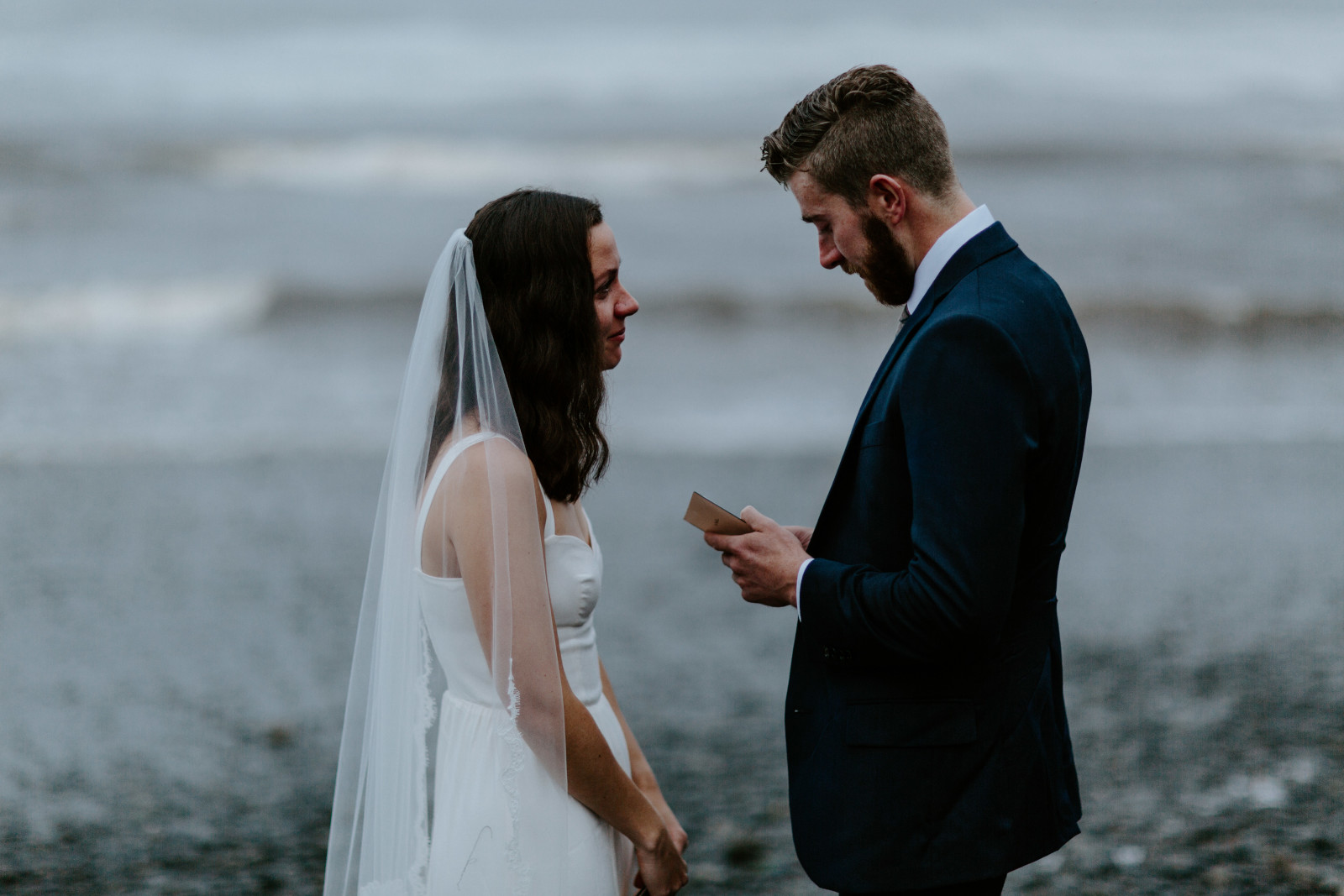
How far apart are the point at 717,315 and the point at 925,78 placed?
15344 mm

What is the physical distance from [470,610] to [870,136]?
3.93 feet

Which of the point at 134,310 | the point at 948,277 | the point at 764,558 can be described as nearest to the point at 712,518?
the point at 764,558

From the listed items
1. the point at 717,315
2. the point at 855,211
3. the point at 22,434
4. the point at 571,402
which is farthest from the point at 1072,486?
the point at 717,315

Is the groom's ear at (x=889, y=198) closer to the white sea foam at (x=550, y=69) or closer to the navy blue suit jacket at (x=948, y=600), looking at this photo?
the navy blue suit jacket at (x=948, y=600)

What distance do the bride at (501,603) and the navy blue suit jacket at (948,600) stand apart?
18.2 inches

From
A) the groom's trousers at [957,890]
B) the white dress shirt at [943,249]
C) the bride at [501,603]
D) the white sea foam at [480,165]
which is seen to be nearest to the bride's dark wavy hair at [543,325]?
the bride at [501,603]

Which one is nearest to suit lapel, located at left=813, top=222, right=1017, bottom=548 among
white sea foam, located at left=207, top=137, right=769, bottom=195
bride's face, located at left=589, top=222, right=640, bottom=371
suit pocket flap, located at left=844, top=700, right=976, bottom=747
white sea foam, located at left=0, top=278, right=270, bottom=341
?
suit pocket flap, located at left=844, top=700, right=976, bottom=747

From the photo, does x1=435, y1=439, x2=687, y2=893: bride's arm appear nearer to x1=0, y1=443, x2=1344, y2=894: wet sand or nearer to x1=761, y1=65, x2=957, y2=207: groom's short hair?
x1=761, y1=65, x2=957, y2=207: groom's short hair

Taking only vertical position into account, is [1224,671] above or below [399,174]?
below

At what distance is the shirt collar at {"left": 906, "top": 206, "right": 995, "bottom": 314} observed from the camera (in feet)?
6.90

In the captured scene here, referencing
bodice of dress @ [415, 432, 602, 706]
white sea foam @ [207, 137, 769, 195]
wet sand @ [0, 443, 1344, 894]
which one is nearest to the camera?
bodice of dress @ [415, 432, 602, 706]

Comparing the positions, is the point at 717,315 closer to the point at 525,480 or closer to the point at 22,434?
the point at 22,434

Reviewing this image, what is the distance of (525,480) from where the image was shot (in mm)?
2203

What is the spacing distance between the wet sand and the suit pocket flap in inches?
80.5
